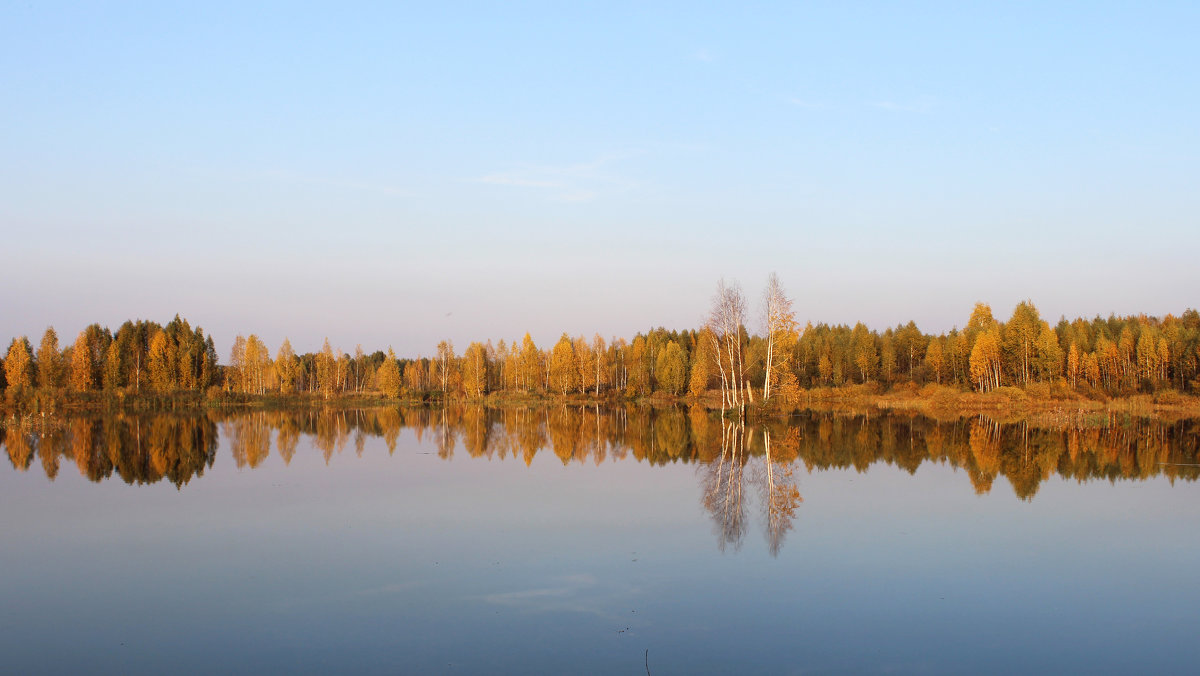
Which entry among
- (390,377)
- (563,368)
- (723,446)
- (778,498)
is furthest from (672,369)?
Result: (778,498)

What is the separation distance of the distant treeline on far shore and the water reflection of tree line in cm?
820

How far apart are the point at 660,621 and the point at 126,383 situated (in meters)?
72.5

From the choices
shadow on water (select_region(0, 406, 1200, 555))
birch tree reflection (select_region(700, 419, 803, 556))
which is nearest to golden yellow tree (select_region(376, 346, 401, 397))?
shadow on water (select_region(0, 406, 1200, 555))

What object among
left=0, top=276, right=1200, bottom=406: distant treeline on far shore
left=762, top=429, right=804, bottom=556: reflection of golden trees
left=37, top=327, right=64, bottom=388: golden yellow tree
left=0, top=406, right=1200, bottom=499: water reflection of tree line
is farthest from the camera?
left=37, top=327, right=64, bottom=388: golden yellow tree

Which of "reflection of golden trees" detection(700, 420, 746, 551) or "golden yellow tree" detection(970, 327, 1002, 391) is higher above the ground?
"golden yellow tree" detection(970, 327, 1002, 391)

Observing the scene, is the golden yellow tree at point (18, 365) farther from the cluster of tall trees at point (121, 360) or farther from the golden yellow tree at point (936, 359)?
the golden yellow tree at point (936, 359)

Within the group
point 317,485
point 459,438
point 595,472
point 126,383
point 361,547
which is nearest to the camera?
point 361,547

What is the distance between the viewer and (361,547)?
11008mm

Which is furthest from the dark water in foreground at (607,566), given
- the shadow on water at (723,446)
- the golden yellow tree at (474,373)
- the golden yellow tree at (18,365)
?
the golden yellow tree at (474,373)

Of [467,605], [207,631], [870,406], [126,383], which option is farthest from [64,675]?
[126,383]

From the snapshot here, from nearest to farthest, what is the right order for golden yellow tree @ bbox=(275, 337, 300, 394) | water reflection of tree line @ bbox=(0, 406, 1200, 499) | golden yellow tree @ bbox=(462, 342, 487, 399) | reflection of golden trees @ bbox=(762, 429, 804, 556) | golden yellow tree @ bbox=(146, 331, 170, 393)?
1. reflection of golden trees @ bbox=(762, 429, 804, 556)
2. water reflection of tree line @ bbox=(0, 406, 1200, 499)
3. golden yellow tree @ bbox=(146, 331, 170, 393)
4. golden yellow tree @ bbox=(462, 342, 487, 399)
5. golden yellow tree @ bbox=(275, 337, 300, 394)

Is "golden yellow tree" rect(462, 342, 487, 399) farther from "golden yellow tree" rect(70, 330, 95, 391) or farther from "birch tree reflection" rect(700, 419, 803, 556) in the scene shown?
"birch tree reflection" rect(700, 419, 803, 556)

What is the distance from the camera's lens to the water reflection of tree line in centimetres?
1975

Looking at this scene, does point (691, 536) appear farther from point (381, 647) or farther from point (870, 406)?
point (870, 406)
